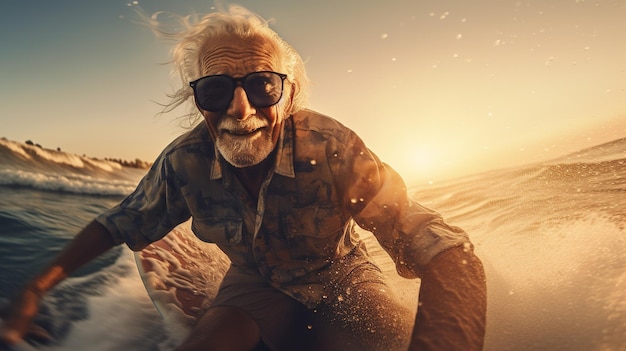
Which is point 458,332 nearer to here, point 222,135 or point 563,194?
point 222,135

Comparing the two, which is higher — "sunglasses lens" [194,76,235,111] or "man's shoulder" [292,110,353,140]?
"sunglasses lens" [194,76,235,111]

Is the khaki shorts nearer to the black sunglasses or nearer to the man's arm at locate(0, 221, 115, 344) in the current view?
the man's arm at locate(0, 221, 115, 344)

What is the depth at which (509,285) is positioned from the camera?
2328 mm

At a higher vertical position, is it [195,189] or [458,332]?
[195,189]

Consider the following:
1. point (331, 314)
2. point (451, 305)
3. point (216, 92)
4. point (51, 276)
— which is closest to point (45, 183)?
point (51, 276)

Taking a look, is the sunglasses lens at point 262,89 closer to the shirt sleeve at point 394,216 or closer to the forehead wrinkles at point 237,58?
the forehead wrinkles at point 237,58

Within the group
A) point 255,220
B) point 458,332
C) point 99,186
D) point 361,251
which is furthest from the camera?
point 99,186

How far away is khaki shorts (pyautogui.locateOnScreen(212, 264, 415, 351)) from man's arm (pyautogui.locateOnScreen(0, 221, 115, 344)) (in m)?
0.69

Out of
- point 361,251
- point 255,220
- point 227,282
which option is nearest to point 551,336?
point 361,251

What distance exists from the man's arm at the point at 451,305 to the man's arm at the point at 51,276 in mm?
1482

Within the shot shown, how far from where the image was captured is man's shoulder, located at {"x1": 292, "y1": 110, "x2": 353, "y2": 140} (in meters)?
1.74

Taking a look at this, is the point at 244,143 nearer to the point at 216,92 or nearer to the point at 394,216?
the point at 216,92

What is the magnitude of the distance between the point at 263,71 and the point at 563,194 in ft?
15.0

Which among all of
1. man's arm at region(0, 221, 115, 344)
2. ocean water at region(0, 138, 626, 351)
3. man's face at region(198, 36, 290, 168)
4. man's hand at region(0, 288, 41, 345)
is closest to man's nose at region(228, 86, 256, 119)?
man's face at region(198, 36, 290, 168)
